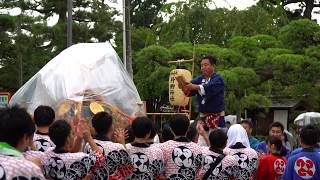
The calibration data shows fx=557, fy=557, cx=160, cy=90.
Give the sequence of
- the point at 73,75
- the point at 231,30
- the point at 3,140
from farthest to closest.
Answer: the point at 231,30, the point at 73,75, the point at 3,140

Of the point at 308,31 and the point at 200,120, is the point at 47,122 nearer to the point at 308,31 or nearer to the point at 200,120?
the point at 200,120

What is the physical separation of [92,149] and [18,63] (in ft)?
56.6

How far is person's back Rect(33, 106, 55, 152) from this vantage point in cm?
509

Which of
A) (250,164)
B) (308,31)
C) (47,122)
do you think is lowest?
(250,164)

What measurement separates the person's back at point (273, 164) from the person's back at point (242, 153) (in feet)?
1.01

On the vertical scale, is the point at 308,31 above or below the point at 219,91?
above

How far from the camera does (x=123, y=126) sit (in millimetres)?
6473

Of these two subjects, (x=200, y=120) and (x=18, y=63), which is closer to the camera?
(x=200, y=120)

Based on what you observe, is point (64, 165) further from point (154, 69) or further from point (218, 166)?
point (154, 69)

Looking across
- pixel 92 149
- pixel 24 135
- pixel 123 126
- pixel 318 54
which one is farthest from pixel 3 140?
pixel 318 54

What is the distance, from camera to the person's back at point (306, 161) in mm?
5910

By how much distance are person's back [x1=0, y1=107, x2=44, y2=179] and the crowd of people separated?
124 millimetres

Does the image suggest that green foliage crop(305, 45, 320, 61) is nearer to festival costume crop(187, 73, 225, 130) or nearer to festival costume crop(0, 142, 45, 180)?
festival costume crop(187, 73, 225, 130)

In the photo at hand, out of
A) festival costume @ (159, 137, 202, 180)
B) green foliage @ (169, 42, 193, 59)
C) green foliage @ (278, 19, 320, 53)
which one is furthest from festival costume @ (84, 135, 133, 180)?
green foliage @ (278, 19, 320, 53)
